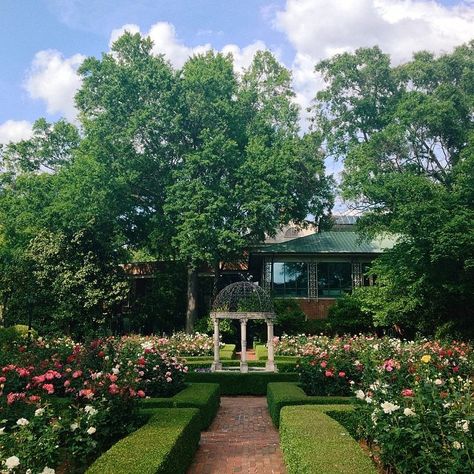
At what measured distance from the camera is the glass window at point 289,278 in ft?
102

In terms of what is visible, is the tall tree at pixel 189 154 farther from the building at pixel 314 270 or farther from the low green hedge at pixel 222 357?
the low green hedge at pixel 222 357

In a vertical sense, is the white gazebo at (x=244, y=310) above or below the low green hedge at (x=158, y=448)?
above

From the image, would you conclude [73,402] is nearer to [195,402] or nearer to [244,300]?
[195,402]

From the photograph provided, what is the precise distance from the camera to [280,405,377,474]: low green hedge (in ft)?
16.8

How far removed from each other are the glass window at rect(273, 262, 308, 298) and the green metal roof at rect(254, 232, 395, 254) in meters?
0.91

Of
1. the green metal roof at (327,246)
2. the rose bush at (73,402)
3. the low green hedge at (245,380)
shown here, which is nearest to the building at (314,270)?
the green metal roof at (327,246)

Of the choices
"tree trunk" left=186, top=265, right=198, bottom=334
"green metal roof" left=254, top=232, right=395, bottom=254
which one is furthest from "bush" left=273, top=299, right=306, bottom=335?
"tree trunk" left=186, top=265, right=198, bottom=334

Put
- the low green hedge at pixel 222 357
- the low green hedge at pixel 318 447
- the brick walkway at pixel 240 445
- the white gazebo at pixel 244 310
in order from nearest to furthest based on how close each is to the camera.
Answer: the low green hedge at pixel 318 447, the brick walkway at pixel 240 445, the white gazebo at pixel 244 310, the low green hedge at pixel 222 357

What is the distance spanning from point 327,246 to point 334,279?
203 centimetres

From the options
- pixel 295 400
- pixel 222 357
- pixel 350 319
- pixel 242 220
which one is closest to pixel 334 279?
pixel 350 319

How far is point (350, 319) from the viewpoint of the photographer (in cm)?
2777

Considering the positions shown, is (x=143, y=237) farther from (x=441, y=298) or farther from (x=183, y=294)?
(x=441, y=298)

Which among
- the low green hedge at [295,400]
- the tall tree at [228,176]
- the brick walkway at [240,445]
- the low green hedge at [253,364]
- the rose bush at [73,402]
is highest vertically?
the tall tree at [228,176]

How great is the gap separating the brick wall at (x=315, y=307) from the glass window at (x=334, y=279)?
0.45 m
